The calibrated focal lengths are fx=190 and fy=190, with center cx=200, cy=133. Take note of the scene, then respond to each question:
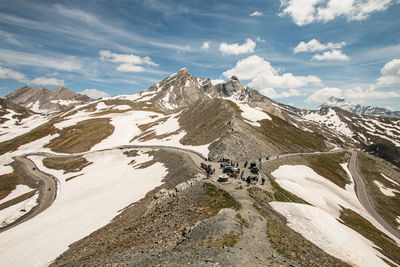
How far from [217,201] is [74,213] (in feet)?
118

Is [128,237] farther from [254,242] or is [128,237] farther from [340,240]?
[340,240]

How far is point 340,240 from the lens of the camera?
919 inches

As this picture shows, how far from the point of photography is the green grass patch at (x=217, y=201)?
22484 mm

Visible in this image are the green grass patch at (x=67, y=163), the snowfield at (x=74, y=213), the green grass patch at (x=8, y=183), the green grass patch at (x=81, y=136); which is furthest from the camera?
the green grass patch at (x=81, y=136)

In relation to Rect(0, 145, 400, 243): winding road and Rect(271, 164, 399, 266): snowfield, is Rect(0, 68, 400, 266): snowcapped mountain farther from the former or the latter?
Rect(0, 145, 400, 243): winding road

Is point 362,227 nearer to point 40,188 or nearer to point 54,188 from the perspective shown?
point 54,188

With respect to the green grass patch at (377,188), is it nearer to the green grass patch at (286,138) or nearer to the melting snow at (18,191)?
the green grass patch at (286,138)

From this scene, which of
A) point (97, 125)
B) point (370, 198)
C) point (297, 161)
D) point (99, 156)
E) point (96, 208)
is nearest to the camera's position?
point (96, 208)

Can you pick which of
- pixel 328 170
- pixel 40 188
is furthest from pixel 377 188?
pixel 40 188

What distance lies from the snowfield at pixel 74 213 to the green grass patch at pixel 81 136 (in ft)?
170

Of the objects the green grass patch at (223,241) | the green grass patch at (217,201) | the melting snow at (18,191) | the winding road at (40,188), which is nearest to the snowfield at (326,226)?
the green grass patch at (217,201)

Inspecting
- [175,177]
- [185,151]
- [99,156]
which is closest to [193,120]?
[185,151]

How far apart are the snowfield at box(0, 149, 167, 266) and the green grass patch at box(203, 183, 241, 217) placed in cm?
1896

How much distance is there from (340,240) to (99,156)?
97.8m
